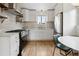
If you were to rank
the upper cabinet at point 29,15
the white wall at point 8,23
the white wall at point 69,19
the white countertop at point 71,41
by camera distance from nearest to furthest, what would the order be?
the white countertop at point 71,41, the white wall at point 69,19, the upper cabinet at point 29,15, the white wall at point 8,23

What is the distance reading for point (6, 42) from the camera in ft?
6.15

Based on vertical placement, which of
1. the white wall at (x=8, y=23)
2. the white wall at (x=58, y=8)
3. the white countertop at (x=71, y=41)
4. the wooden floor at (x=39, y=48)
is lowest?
the wooden floor at (x=39, y=48)

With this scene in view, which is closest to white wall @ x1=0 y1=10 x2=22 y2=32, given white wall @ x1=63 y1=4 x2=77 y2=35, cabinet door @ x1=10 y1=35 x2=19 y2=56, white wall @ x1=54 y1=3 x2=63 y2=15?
cabinet door @ x1=10 y1=35 x2=19 y2=56

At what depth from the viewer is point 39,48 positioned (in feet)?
7.14

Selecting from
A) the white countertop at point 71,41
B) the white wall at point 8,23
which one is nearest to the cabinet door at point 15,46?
the white wall at point 8,23

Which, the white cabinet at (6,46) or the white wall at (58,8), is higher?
the white wall at (58,8)

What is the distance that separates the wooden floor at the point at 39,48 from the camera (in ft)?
6.75

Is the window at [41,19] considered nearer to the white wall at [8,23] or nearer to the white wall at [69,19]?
the white wall at [69,19]

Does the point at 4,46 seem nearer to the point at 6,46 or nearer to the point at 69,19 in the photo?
the point at 6,46

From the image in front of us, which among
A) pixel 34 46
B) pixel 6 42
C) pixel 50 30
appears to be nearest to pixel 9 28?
pixel 6 42

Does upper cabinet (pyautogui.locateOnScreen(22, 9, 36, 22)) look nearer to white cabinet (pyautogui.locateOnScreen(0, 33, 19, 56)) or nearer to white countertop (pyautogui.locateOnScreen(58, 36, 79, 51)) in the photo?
white cabinet (pyautogui.locateOnScreen(0, 33, 19, 56))

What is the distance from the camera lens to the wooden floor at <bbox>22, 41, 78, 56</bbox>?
206 cm

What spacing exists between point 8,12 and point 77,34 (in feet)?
5.20

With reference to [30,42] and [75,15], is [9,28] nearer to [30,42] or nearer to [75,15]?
[30,42]
